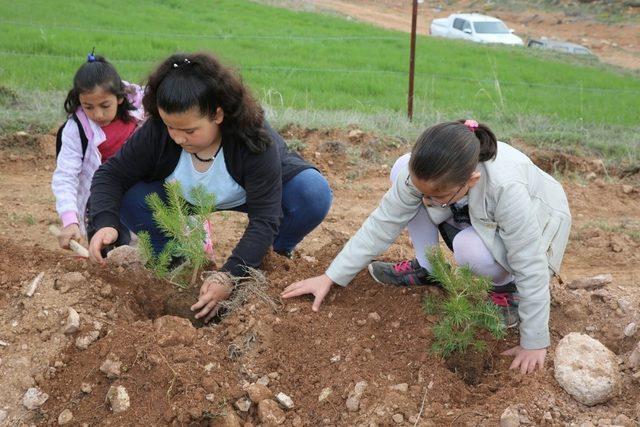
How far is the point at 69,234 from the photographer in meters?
3.38

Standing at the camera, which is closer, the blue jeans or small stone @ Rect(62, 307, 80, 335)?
small stone @ Rect(62, 307, 80, 335)

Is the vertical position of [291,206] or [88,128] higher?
[88,128]

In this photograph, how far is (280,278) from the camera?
3.22 m

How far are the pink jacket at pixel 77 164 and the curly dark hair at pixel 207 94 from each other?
678 millimetres

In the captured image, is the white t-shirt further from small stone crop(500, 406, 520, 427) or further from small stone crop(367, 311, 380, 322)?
small stone crop(500, 406, 520, 427)

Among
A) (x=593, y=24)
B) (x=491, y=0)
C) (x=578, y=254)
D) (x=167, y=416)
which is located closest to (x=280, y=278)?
(x=167, y=416)

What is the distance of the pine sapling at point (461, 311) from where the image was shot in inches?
102

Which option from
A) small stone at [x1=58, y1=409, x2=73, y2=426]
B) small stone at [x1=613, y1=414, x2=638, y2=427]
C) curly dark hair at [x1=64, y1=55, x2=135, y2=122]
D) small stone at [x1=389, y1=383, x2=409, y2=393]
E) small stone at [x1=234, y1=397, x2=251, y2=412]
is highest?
curly dark hair at [x1=64, y1=55, x2=135, y2=122]

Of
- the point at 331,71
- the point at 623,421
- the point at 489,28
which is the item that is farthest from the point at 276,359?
the point at 489,28

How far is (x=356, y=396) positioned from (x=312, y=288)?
69cm

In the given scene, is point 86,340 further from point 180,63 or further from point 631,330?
point 631,330

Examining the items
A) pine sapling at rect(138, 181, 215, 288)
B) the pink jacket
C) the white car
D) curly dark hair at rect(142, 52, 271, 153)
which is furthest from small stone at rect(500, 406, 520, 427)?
the white car

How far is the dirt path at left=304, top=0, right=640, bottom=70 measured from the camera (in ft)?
68.8

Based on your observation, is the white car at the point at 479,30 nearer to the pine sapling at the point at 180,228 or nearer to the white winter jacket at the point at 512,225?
the white winter jacket at the point at 512,225
